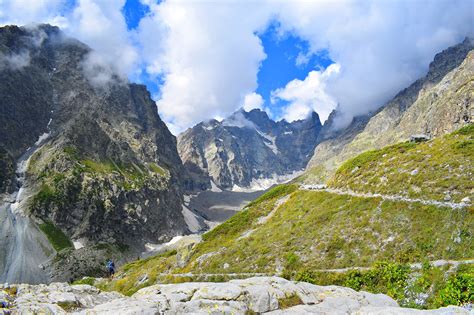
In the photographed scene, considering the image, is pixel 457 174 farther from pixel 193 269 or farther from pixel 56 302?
pixel 56 302

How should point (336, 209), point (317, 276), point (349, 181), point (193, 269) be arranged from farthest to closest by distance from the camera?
point (349, 181) → point (193, 269) → point (336, 209) → point (317, 276)

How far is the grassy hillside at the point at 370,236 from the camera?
118 ft

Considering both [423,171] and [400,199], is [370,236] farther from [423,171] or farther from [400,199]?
[423,171]

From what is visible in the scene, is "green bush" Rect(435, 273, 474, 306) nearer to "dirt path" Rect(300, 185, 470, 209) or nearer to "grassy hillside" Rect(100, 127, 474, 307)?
"grassy hillside" Rect(100, 127, 474, 307)

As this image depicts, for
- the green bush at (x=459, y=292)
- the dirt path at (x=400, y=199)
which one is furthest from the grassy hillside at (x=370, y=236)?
the dirt path at (x=400, y=199)

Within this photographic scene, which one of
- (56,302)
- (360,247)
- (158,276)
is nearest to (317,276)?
(360,247)

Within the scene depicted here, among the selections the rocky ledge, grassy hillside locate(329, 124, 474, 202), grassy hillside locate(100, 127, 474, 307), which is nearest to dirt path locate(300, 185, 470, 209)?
grassy hillside locate(100, 127, 474, 307)

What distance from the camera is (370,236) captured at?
163 feet

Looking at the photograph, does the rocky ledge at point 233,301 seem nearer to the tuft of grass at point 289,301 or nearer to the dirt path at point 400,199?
the tuft of grass at point 289,301

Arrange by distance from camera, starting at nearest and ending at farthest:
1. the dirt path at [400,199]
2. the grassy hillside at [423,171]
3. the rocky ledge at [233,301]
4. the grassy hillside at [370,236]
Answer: the rocky ledge at [233,301]
the grassy hillside at [370,236]
the dirt path at [400,199]
the grassy hillside at [423,171]

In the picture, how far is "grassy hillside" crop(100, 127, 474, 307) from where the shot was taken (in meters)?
36.0

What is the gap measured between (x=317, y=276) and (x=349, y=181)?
3198cm

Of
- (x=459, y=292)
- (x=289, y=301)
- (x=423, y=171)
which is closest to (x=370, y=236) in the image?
(x=423, y=171)

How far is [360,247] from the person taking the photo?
48312 mm
